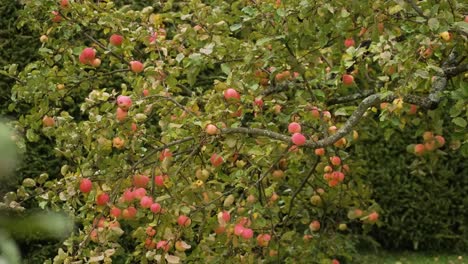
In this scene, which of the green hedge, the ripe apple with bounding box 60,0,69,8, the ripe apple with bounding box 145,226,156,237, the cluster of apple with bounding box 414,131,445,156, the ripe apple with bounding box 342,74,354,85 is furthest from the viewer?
the green hedge

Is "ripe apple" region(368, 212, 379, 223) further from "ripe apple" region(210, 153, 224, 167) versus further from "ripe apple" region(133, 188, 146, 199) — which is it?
"ripe apple" region(133, 188, 146, 199)

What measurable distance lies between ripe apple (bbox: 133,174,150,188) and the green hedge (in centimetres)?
335

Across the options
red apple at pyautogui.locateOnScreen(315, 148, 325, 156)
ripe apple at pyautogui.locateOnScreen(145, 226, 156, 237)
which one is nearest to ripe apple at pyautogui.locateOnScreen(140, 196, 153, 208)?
ripe apple at pyautogui.locateOnScreen(145, 226, 156, 237)

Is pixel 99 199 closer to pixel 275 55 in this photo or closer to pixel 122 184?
pixel 122 184

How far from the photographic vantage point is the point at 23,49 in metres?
4.58

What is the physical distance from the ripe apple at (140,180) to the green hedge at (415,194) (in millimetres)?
3348

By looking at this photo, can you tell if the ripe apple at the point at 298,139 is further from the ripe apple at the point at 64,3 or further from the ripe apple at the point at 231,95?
the ripe apple at the point at 64,3

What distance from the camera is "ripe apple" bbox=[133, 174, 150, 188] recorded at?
2.51m

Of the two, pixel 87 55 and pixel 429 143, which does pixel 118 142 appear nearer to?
pixel 87 55

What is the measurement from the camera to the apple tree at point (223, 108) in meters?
2.47

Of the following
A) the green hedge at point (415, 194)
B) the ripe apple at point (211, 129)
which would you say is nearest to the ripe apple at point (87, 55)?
the ripe apple at point (211, 129)

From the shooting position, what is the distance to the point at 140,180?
98.7 inches

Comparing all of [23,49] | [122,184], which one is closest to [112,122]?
[122,184]

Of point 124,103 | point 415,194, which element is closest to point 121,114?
point 124,103
